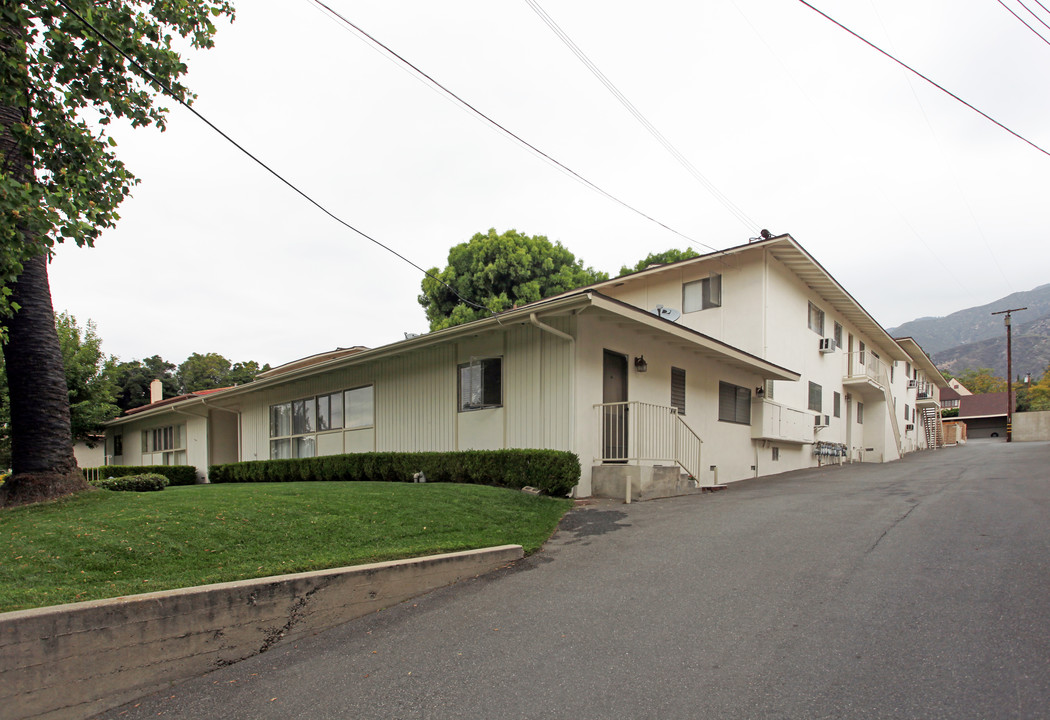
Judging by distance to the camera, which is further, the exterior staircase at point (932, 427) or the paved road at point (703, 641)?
the exterior staircase at point (932, 427)

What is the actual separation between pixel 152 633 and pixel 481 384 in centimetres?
758

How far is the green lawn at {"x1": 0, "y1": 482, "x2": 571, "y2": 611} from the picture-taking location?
14.2 feet

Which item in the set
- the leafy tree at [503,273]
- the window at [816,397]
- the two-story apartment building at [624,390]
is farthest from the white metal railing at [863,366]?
the leafy tree at [503,273]

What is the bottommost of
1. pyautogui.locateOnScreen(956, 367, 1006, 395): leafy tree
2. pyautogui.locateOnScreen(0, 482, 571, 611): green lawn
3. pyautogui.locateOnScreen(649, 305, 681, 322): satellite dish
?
pyautogui.locateOnScreen(0, 482, 571, 611): green lawn

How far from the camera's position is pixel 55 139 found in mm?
7379

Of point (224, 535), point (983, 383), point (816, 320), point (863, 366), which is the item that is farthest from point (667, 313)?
point (983, 383)

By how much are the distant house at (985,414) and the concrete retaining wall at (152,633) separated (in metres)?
67.1

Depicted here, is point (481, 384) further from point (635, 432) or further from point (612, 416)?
point (635, 432)

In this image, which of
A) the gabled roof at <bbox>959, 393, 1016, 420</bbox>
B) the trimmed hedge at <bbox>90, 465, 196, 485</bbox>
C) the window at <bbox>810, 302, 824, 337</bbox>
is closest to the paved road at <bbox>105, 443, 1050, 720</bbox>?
the window at <bbox>810, 302, 824, 337</bbox>

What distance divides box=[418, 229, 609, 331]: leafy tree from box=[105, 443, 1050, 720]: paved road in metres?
23.0

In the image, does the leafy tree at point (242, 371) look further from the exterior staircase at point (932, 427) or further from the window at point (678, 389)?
the exterior staircase at point (932, 427)

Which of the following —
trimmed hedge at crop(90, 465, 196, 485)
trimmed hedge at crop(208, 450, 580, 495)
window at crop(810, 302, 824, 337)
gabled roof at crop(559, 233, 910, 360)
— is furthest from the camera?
trimmed hedge at crop(90, 465, 196, 485)

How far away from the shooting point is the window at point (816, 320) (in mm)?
19297

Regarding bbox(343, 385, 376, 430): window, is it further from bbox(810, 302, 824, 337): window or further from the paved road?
bbox(810, 302, 824, 337): window
